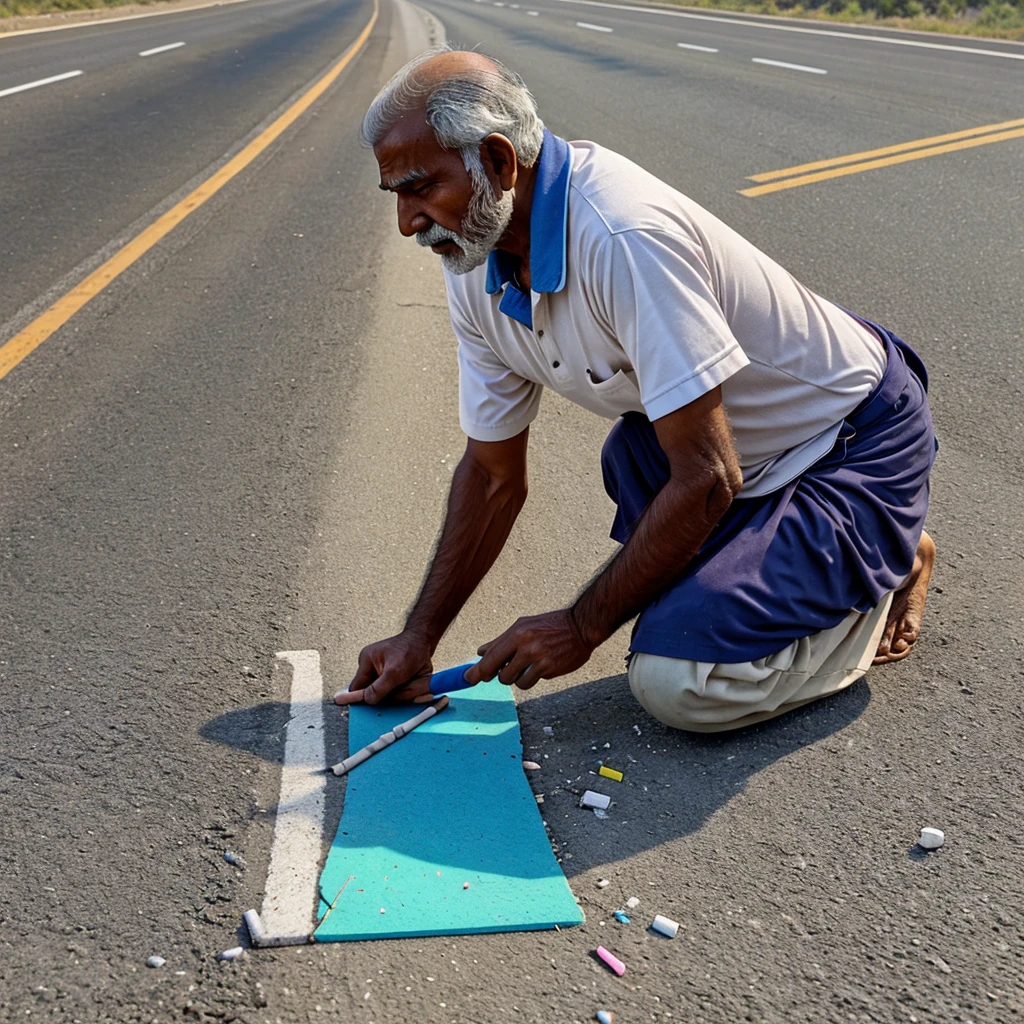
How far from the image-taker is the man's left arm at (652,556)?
2.41 meters

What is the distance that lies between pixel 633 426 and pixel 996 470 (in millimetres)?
1743

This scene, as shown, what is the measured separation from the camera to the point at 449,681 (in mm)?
2793

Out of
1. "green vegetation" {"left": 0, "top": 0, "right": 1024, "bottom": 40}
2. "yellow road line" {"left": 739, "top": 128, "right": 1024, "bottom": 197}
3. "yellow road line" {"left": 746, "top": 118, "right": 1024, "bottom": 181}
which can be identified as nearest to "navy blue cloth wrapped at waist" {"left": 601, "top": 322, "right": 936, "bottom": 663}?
"yellow road line" {"left": 739, "top": 128, "right": 1024, "bottom": 197}

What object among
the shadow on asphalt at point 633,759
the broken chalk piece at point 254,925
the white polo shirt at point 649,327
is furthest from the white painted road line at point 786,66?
the broken chalk piece at point 254,925

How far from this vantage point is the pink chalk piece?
2020 millimetres

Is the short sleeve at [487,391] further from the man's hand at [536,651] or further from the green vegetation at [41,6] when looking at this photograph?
the green vegetation at [41,6]

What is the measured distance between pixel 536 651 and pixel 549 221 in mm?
920

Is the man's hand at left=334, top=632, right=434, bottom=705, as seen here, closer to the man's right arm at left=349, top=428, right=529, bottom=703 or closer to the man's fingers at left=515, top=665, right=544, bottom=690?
the man's right arm at left=349, top=428, right=529, bottom=703

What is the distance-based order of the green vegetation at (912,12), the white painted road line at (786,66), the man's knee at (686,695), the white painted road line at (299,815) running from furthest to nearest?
1. the green vegetation at (912,12)
2. the white painted road line at (786,66)
3. the man's knee at (686,695)
4. the white painted road line at (299,815)

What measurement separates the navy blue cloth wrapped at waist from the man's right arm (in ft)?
0.87

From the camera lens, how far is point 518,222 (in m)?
2.53

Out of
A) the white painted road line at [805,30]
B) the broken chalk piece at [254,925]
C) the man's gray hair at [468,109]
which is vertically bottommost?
the white painted road line at [805,30]

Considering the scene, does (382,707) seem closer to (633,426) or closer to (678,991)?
(633,426)

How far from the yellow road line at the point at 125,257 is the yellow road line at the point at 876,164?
11.9 ft
